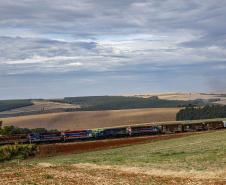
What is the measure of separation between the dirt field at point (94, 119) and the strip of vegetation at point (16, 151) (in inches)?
2736

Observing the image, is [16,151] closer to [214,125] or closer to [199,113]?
[214,125]

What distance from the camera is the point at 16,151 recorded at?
57.8 m

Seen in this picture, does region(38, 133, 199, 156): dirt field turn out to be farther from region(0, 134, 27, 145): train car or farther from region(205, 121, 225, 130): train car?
region(205, 121, 225, 130): train car

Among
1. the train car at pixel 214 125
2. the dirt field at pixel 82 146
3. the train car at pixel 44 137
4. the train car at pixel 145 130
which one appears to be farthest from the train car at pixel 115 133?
the train car at pixel 214 125

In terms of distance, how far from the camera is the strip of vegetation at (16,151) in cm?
5600

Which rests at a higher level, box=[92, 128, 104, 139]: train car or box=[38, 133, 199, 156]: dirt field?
box=[92, 128, 104, 139]: train car

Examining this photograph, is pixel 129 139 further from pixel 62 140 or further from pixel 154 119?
pixel 154 119

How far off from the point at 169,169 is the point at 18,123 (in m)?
112

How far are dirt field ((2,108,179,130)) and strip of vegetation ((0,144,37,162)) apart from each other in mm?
Result: 69485

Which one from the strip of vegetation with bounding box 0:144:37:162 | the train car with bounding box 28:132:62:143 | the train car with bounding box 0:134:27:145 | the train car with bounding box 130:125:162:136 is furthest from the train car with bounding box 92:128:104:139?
the strip of vegetation with bounding box 0:144:37:162

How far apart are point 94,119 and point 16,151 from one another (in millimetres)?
85071

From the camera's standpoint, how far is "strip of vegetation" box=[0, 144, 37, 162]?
56.0 m

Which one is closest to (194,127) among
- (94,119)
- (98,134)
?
(98,134)

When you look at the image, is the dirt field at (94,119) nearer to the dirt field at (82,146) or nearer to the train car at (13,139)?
the train car at (13,139)
